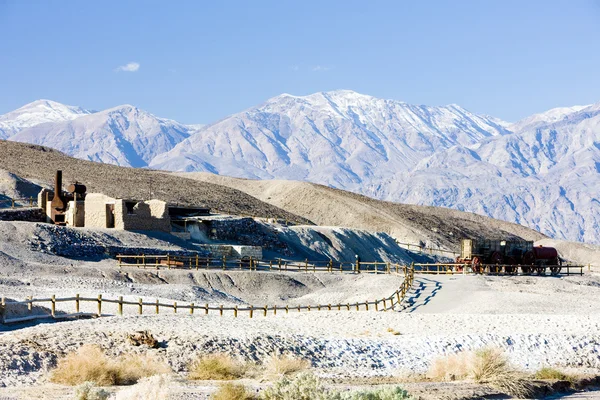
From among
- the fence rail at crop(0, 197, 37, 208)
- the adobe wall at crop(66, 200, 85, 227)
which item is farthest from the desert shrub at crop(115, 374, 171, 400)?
the fence rail at crop(0, 197, 37, 208)

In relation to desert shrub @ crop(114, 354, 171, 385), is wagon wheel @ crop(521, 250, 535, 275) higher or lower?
higher

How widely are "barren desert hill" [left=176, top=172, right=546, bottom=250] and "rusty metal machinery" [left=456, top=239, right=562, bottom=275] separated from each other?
141 feet

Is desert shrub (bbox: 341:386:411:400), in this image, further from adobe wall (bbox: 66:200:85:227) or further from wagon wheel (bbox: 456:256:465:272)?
wagon wheel (bbox: 456:256:465:272)

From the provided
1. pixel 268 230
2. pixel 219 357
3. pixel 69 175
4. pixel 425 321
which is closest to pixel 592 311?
pixel 425 321

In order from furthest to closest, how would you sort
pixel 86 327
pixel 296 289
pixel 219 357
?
pixel 296 289, pixel 86 327, pixel 219 357

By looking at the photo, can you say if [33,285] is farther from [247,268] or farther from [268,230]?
[268,230]

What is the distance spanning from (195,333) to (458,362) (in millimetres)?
7515

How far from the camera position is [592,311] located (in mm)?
48875

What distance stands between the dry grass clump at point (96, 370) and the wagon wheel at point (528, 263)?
2202 inches

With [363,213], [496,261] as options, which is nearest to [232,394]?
[496,261]

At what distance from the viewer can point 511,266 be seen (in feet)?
244

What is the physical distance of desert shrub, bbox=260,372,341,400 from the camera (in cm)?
1814

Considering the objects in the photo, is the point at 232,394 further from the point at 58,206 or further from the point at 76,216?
the point at 58,206

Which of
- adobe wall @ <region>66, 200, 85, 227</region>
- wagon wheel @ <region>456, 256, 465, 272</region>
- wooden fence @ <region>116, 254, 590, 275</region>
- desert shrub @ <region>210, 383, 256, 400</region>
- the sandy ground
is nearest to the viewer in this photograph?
desert shrub @ <region>210, 383, 256, 400</region>
